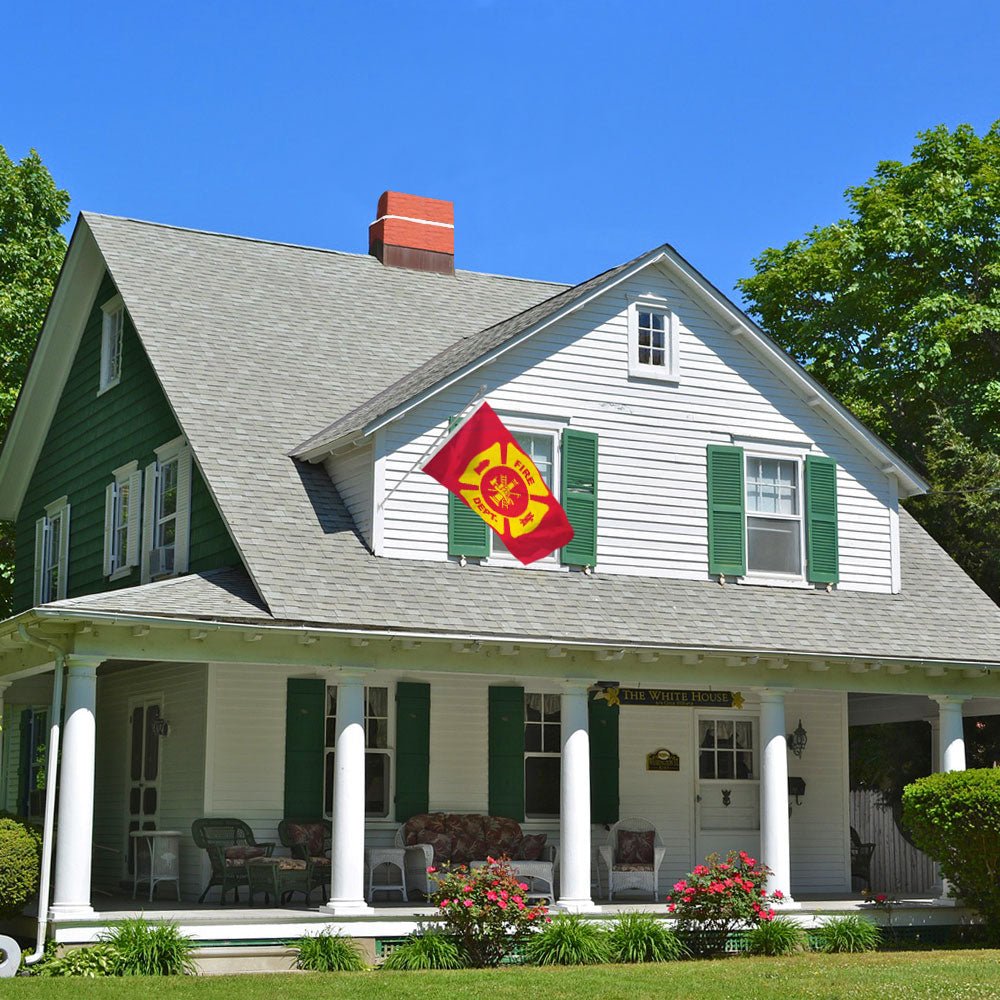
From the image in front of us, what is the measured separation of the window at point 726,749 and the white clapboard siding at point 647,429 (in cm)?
237

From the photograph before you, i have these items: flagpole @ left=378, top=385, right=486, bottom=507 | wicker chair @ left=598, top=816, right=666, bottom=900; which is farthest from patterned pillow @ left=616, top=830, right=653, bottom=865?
flagpole @ left=378, top=385, right=486, bottom=507

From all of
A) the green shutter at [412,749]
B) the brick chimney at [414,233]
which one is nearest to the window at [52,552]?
the brick chimney at [414,233]

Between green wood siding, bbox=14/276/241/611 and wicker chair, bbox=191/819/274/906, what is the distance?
2770mm

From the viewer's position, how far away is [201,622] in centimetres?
1398

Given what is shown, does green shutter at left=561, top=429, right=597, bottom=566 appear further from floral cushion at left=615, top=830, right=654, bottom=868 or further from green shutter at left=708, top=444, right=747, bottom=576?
floral cushion at left=615, top=830, right=654, bottom=868

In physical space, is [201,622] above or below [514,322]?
below

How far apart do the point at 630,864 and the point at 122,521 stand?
7941mm

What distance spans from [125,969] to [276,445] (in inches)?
256

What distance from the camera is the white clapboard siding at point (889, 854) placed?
21719 mm

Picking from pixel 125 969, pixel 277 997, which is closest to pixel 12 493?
pixel 125 969

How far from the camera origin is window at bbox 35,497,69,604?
73.7 feet

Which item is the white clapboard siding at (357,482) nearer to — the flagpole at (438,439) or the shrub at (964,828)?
the flagpole at (438,439)

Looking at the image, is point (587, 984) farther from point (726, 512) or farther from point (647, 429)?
point (647, 429)

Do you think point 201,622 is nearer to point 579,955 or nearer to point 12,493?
point 579,955
